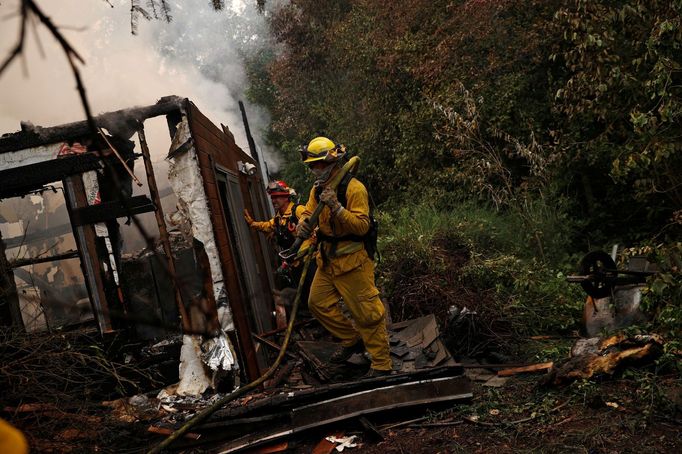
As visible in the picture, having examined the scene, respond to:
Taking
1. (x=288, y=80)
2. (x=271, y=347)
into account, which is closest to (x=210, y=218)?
(x=271, y=347)

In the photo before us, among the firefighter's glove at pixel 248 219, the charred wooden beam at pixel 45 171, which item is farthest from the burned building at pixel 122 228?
the firefighter's glove at pixel 248 219

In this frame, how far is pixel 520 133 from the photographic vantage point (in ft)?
36.4

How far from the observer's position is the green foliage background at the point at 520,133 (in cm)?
633

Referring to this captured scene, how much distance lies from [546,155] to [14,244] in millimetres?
8360

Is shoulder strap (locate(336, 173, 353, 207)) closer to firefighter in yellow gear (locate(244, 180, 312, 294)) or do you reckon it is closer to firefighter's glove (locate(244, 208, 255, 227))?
firefighter in yellow gear (locate(244, 180, 312, 294))

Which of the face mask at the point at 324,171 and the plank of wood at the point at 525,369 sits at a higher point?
the face mask at the point at 324,171

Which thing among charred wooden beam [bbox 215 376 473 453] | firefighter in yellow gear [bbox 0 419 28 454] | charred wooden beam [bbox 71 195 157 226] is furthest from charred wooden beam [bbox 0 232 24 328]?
firefighter in yellow gear [bbox 0 419 28 454]

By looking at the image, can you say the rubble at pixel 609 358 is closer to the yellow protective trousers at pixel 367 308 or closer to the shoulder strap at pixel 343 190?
Answer: the yellow protective trousers at pixel 367 308

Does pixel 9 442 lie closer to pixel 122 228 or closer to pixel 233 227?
pixel 122 228

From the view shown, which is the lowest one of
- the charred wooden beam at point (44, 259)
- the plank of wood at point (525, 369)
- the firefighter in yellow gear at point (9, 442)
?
the plank of wood at point (525, 369)

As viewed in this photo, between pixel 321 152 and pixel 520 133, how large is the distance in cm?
725

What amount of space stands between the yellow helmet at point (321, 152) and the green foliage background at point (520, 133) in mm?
2686

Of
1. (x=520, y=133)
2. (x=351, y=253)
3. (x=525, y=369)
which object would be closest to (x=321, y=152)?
(x=351, y=253)

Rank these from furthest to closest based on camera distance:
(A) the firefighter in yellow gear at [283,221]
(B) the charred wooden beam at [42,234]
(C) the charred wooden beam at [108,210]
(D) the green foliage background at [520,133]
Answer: (A) the firefighter in yellow gear at [283,221] → (D) the green foliage background at [520,133] → (B) the charred wooden beam at [42,234] → (C) the charred wooden beam at [108,210]
